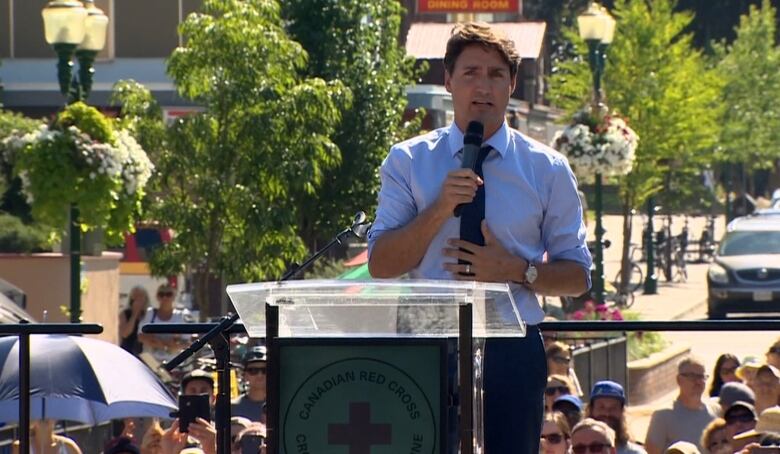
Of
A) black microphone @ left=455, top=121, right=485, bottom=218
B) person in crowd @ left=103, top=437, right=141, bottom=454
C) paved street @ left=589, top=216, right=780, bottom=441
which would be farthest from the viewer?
paved street @ left=589, top=216, right=780, bottom=441

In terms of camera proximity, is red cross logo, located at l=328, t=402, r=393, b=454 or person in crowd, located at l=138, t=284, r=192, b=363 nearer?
red cross logo, located at l=328, t=402, r=393, b=454

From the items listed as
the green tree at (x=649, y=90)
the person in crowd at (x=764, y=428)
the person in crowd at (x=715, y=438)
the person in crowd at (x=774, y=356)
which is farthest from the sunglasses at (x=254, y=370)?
the green tree at (x=649, y=90)

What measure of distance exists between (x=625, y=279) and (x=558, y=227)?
28633 mm

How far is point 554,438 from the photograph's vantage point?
7996 millimetres

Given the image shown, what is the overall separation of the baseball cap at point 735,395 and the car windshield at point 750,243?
19559 mm

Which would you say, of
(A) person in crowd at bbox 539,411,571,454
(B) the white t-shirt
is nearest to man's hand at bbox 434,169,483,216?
(A) person in crowd at bbox 539,411,571,454

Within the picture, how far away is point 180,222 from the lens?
58.5ft

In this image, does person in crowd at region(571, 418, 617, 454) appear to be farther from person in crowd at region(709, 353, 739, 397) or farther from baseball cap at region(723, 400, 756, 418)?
person in crowd at region(709, 353, 739, 397)

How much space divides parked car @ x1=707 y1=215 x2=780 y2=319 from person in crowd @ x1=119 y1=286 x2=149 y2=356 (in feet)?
45.3

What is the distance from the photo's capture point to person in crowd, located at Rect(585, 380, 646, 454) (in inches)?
342

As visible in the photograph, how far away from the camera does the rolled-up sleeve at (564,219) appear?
462cm

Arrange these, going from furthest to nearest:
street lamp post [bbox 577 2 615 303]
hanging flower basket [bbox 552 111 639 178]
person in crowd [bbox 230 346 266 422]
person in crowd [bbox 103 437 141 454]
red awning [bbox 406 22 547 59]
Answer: red awning [bbox 406 22 547 59] < hanging flower basket [bbox 552 111 639 178] < street lamp post [bbox 577 2 615 303] < person in crowd [bbox 230 346 266 422] < person in crowd [bbox 103 437 141 454]

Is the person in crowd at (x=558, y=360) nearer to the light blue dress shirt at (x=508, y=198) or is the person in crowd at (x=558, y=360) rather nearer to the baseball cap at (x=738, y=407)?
the baseball cap at (x=738, y=407)

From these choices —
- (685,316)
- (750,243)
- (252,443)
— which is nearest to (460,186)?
(252,443)
